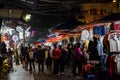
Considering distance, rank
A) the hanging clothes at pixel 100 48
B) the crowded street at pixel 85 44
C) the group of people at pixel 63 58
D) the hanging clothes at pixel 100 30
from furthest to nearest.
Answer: the group of people at pixel 63 58 < the hanging clothes at pixel 100 48 < the hanging clothes at pixel 100 30 < the crowded street at pixel 85 44

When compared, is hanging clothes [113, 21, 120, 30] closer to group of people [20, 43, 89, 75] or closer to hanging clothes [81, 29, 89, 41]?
hanging clothes [81, 29, 89, 41]

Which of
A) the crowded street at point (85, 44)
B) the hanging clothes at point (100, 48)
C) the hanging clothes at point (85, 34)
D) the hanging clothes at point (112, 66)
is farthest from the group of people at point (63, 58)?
the hanging clothes at point (112, 66)

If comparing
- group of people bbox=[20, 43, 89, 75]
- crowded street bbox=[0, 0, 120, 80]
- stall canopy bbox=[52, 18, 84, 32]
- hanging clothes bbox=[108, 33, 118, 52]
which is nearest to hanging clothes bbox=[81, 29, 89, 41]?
crowded street bbox=[0, 0, 120, 80]

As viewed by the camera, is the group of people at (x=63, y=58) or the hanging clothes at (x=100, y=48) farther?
the group of people at (x=63, y=58)

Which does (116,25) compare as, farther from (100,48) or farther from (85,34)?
(85,34)

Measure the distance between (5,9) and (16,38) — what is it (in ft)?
105

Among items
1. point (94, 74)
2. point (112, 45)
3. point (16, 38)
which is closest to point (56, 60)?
point (94, 74)

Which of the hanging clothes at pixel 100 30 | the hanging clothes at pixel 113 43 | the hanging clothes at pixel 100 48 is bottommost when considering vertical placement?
the hanging clothes at pixel 100 48

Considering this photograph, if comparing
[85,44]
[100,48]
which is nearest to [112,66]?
[100,48]

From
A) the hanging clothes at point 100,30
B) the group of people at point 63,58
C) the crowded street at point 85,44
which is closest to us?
the crowded street at point 85,44

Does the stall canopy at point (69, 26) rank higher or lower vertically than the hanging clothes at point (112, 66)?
higher

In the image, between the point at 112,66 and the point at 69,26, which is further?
the point at 69,26

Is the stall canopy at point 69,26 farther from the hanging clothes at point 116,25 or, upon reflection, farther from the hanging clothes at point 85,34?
the hanging clothes at point 116,25

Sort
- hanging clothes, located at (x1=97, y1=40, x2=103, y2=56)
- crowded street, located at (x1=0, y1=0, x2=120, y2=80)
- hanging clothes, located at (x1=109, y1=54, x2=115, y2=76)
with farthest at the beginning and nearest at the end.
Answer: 1. hanging clothes, located at (x1=97, y1=40, x2=103, y2=56)
2. crowded street, located at (x1=0, y1=0, x2=120, y2=80)
3. hanging clothes, located at (x1=109, y1=54, x2=115, y2=76)
